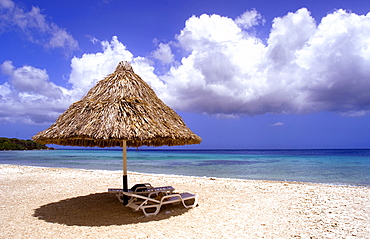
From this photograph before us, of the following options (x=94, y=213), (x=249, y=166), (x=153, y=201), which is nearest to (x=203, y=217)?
(x=153, y=201)

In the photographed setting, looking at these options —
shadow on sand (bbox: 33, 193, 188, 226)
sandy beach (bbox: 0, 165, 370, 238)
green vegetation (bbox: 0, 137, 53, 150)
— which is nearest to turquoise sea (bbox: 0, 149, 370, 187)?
shadow on sand (bbox: 33, 193, 188, 226)

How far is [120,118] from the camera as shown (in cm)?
480

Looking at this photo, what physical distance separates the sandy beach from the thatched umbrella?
1.37 m

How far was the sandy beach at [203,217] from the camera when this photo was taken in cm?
404

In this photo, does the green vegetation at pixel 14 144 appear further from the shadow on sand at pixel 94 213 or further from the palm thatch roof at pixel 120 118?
the palm thatch roof at pixel 120 118

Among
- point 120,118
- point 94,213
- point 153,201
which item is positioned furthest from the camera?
point 94,213

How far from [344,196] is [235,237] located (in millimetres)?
4694

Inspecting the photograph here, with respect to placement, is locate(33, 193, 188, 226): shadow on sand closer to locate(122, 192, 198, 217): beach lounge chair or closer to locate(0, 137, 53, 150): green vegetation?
locate(122, 192, 198, 217): beach lounge chair

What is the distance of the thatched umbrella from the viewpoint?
4.62 m

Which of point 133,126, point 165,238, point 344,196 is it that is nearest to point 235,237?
point 165,238

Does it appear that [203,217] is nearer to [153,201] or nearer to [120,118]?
A: [153,201]

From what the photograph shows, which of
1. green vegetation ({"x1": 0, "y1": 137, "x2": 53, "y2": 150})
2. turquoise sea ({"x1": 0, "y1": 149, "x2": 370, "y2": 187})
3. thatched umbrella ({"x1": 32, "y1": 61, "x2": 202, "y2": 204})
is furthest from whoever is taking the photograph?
green vegetation ({"x1": 0, "y1": 137, "x2": 53, "y2": 150})

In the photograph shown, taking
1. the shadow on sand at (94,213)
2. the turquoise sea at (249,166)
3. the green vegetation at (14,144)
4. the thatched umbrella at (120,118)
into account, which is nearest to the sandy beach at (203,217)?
the shadow on sand at (94,213)

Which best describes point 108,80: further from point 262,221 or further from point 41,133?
point 262,221
